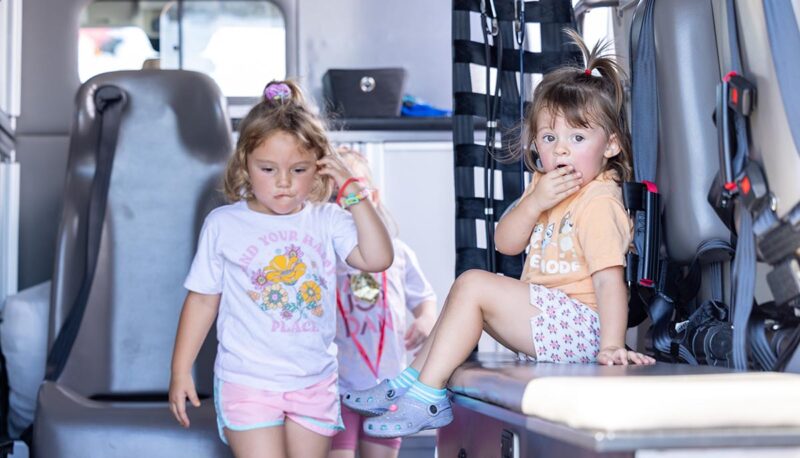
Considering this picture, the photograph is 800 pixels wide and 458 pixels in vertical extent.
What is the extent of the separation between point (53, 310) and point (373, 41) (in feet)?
4.99

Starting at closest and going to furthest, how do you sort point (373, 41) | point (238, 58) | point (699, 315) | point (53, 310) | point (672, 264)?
point (699, 315), point (672, 264), point (53, 310), point (373, 41), point (238, 58)

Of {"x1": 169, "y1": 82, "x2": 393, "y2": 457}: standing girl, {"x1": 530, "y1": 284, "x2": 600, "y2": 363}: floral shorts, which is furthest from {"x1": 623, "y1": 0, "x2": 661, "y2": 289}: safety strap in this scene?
{"x1": 169, "y1": 82, "x2": 393, "y2": 457}: standing girl

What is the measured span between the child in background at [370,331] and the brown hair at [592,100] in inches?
26.1

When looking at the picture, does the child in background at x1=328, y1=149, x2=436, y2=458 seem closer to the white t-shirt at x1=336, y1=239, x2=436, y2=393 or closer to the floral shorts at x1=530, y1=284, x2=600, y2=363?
the white t-shirt at x1=336, y1=239, x2=436, y2=393

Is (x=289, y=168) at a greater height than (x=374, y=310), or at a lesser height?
greater

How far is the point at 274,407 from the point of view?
212cm

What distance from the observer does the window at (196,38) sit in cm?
605

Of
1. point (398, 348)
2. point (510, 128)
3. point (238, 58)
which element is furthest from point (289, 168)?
point (238, 58)

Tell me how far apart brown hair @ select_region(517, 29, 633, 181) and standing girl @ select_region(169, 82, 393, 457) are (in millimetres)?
449

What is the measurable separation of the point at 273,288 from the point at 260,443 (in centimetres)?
31

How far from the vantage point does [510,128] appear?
2260 millimetres

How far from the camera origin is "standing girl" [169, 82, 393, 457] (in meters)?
2.14

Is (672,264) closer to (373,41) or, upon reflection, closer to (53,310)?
(53,310)

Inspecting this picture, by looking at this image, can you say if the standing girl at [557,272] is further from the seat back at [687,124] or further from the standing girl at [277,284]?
the standing girl at [277,284]
